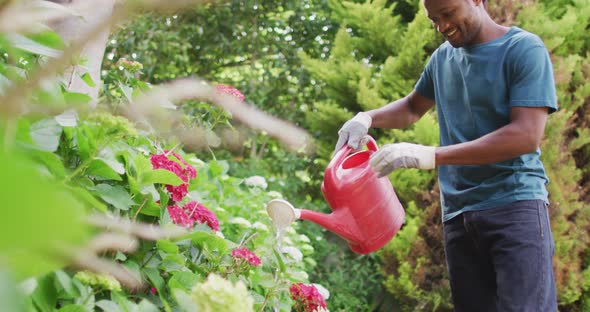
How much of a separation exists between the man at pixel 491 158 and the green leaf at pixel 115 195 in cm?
77

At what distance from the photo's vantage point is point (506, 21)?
143 inches

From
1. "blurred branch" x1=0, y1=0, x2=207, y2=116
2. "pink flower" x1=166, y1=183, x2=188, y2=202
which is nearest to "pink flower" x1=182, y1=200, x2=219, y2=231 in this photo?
"pink flower" x1=166, y1=183, x2=188, y2=202

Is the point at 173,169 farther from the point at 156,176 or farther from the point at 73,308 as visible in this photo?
the point at 73,308

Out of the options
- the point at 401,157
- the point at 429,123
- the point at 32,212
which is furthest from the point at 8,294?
the point at 429,123

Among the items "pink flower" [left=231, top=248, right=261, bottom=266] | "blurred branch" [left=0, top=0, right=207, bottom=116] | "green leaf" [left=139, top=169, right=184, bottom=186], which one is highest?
"blurred branch" [left=0, top=0, right=207, bottom=116]

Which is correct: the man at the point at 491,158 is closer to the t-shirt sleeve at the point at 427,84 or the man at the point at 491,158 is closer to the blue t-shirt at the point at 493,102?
the blue t-shirt at the point at 493,102

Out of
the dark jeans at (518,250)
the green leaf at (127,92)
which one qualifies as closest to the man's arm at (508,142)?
the dark jeans at (518,250)

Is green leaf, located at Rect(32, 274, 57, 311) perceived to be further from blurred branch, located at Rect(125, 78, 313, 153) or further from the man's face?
the man's face

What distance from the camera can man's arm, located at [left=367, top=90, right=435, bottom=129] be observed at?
7.35 feet

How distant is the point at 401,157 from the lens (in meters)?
1.76

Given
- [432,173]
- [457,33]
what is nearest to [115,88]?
[457,33]

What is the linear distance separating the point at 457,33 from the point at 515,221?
55cm

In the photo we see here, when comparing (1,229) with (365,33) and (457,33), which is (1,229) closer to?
(457,33)

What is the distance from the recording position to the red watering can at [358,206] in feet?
5.88
